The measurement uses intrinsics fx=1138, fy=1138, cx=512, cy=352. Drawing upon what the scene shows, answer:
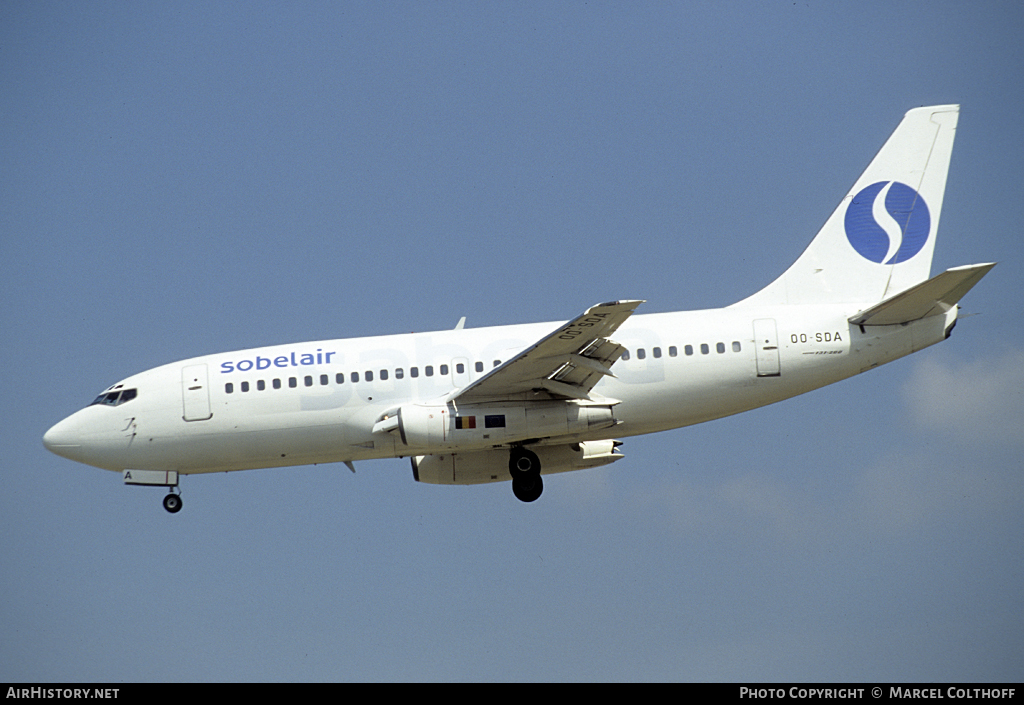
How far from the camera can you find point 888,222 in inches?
1187

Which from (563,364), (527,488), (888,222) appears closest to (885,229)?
(888,222)

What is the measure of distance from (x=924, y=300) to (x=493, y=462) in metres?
11.4

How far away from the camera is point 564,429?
26828 mm

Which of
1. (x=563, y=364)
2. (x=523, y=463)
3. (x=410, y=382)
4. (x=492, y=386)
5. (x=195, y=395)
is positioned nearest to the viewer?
(x=563, y=364)

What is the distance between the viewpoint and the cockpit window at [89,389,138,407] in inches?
1124

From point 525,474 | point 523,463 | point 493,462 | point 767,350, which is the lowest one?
point 525,474

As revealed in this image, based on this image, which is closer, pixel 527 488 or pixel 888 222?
pixel 527 488

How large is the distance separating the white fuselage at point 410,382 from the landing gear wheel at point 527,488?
1.22 metres

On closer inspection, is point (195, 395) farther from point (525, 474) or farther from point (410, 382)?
point (525, 474)

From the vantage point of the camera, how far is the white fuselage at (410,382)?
2733cm

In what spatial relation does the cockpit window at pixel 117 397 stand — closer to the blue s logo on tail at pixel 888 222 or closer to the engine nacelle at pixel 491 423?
the engine nacelle at pixel 491 423
